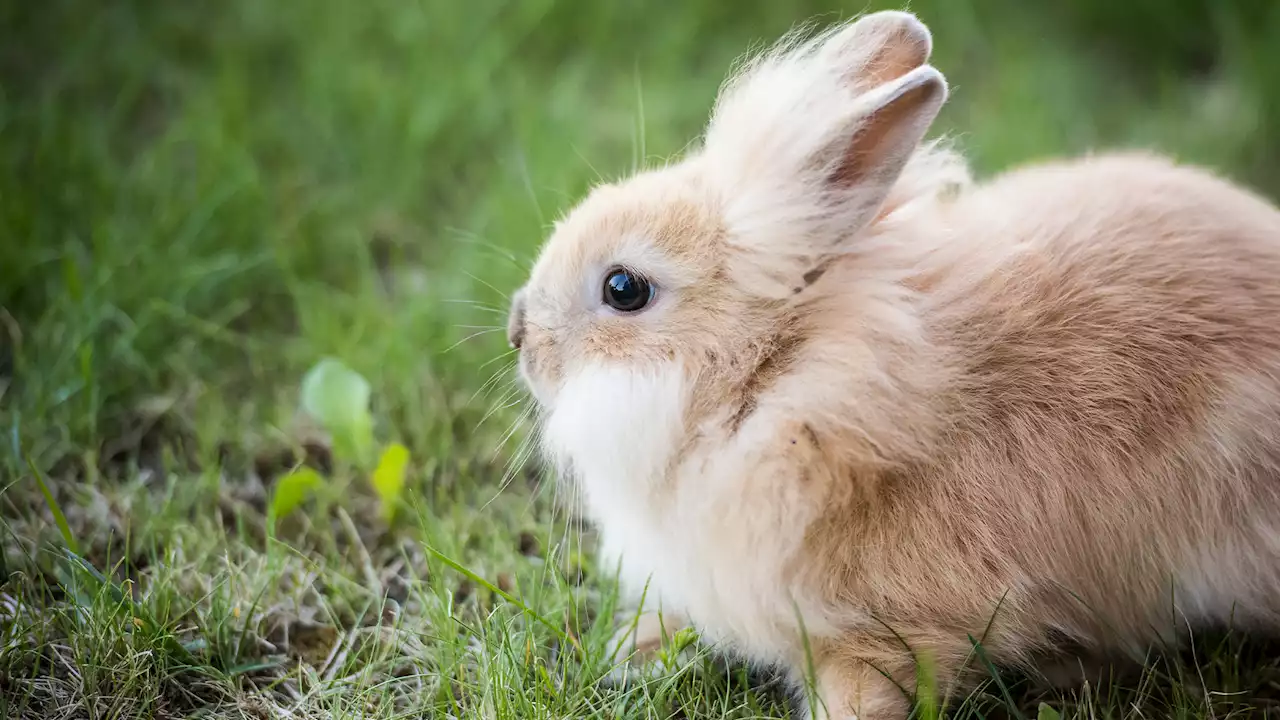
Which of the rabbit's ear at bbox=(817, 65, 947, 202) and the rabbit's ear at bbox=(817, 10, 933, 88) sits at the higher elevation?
the rabbit's ear at bbox=(817, 10, 933, 88)

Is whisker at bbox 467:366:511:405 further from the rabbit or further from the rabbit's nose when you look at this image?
the rabbit

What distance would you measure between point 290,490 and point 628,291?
3.01ft

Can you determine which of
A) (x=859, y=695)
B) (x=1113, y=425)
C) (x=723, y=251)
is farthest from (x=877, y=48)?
(x=859, y=695)

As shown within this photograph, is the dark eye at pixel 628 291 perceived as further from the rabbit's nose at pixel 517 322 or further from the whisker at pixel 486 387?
the whisker at pixel 486 387

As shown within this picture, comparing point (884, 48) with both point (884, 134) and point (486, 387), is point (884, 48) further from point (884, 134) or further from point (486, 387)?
point (486, 387)

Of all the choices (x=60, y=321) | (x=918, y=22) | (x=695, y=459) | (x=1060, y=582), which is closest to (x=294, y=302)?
(x=60, y=321)

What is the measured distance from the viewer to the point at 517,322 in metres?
1.95

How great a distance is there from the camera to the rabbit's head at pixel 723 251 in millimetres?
1697

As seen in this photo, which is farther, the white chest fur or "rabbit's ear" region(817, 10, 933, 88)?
"rabbit's ear" region(817, 10, 933, 88)

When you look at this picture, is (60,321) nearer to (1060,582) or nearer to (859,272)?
(859,272)

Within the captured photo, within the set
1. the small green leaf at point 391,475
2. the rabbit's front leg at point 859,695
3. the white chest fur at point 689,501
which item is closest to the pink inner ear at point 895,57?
the white chest fur at point 689,501

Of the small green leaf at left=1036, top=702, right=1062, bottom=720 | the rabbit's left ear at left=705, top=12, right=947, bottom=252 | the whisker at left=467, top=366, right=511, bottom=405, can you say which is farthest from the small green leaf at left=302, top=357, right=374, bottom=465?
the small green leaf at left=1036, top=702, right=1062, bottom=720

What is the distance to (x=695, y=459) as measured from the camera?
1.71 meters

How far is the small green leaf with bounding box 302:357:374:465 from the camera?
2.39 m
